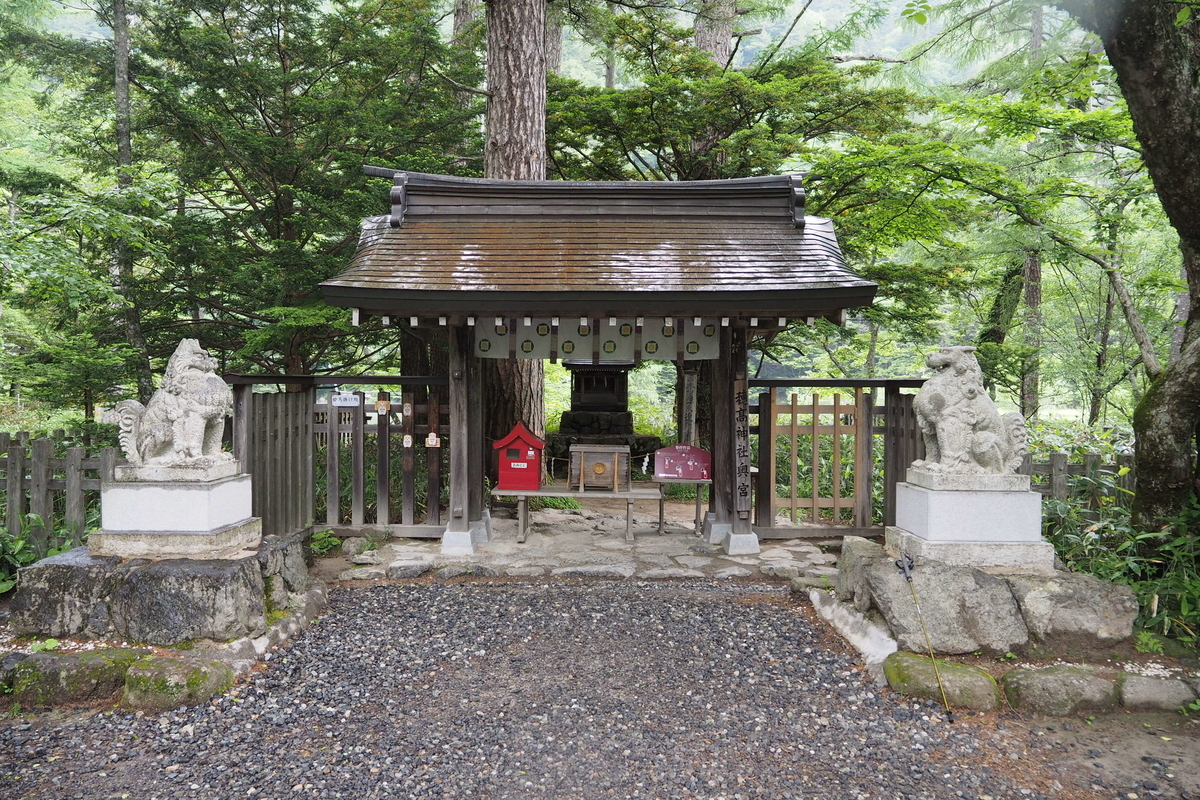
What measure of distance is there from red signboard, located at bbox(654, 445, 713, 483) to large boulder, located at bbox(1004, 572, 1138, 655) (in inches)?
131

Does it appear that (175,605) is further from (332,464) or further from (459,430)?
(459,430)

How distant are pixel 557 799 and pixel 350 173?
866 centimetres

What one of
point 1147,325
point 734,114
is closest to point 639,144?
point 734,114

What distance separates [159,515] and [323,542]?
232cm

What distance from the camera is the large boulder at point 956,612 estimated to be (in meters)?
4.05

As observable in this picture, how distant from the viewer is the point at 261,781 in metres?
2.91

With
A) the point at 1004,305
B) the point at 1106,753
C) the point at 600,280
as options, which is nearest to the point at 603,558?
the point at 600,280

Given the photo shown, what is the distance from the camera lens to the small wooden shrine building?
19.0 feet

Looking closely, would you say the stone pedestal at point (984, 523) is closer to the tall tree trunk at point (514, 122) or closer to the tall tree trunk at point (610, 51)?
the tall tree trunk at point (514, 122)

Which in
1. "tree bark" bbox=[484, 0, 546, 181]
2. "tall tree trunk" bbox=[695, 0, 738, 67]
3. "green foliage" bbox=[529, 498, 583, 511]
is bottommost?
"green foliage" bbox=[529, 498, 583, 511]

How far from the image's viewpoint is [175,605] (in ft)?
13.4

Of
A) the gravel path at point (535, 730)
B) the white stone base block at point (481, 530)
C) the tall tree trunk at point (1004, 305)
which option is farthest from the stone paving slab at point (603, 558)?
the tall tree trunk at point (1004, 305)

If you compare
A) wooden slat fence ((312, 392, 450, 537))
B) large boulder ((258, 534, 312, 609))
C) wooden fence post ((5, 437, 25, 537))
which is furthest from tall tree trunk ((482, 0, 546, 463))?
wooden fence post ((5, 437, 25, 537))

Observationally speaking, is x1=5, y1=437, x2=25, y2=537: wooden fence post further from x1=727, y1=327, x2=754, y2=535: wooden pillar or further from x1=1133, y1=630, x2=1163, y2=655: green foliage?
x1=1133, y1=630, x2=1163, y2=655: green foliage
